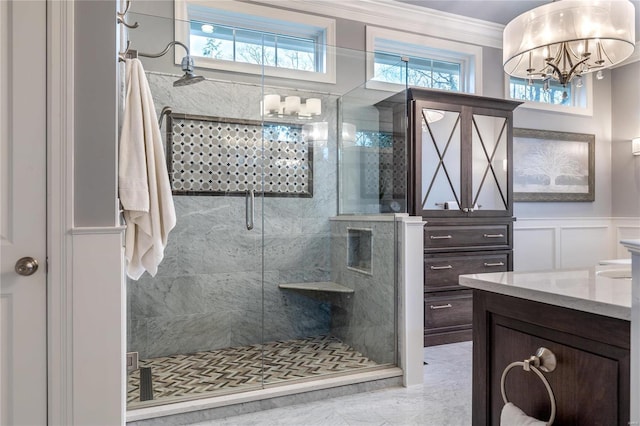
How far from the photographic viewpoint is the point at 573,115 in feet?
14.5

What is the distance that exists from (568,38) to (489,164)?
5.40ft

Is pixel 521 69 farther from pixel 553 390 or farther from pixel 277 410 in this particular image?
pixel 277 410

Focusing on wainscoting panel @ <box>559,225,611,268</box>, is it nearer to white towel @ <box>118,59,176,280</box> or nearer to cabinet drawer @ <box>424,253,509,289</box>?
cabinet drawer @ <box>424,253,509,289</box>

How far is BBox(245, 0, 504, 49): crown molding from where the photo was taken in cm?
341

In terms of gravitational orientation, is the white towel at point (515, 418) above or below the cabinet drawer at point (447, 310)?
above

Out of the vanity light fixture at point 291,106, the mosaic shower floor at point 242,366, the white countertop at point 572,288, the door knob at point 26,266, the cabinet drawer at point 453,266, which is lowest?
the mosaic shower floor at point 242,366

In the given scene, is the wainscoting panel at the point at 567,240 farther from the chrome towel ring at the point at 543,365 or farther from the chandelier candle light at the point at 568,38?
the chrome towel ring at the point at 543,365

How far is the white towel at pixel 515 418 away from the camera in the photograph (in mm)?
1070

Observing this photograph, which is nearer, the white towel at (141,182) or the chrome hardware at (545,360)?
the chrome hardware at (545,360)

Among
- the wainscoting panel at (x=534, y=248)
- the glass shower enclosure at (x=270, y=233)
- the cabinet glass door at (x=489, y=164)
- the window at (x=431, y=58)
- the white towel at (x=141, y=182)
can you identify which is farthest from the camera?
the wainscoting panel at (x=534, y=248)

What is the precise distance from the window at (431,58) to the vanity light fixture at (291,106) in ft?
1.85

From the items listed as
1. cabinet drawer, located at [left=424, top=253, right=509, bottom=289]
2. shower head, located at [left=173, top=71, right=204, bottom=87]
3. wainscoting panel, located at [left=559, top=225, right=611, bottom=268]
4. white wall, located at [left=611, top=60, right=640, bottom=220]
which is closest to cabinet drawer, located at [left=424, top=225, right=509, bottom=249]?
cabinet drawer, located at [left=424, top=253, right=509, bottom=289]

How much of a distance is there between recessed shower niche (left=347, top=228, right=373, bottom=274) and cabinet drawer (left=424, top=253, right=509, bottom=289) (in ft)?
1.81

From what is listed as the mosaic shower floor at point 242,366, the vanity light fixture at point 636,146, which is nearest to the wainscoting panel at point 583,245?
the vanity light fixture at point 636,146
